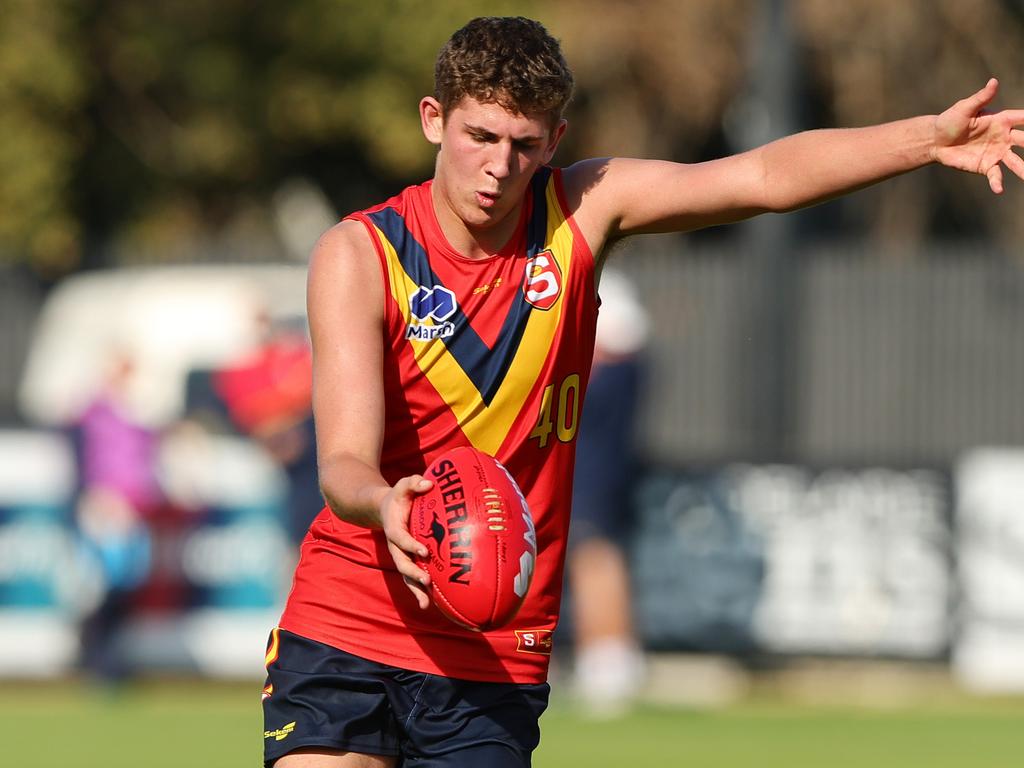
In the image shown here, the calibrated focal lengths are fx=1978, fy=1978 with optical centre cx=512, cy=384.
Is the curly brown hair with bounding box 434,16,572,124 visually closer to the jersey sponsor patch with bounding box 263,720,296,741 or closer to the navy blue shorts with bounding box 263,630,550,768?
the navy blue shorts with bounding box 263,630,550,768

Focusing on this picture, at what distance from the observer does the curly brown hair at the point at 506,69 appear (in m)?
4.52

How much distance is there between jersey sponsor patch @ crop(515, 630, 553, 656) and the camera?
4.87 metres

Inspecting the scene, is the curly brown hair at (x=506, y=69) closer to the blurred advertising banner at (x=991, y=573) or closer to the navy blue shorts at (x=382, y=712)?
the navy blue shorts at (x=382, y=712)

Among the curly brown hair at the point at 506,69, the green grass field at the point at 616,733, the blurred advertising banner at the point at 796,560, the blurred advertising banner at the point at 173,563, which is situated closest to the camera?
the curly brown hair at the point at 506,69

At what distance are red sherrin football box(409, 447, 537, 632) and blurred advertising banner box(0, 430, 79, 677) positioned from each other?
9.07 m

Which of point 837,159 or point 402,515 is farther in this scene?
point 837,159

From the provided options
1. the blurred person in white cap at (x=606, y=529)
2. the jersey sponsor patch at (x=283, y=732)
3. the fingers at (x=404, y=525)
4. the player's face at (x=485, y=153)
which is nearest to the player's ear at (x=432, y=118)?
the player's face at (x=485, y=153)

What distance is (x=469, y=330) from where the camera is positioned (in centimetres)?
473

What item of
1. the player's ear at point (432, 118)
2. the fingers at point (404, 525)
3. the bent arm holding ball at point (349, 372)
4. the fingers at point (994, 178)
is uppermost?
the player's ear at point (432, 118)

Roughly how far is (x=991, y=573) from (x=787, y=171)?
8236 mm

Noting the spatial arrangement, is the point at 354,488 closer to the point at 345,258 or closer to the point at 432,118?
the point at 345,258

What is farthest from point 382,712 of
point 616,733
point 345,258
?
point 616,733

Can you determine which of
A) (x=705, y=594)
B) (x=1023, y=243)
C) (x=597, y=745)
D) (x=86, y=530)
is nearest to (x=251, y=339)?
(x=86, y=530)

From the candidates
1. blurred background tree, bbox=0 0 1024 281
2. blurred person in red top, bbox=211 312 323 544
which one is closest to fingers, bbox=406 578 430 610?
blurred person in red top, bbox=211 312 323 544
